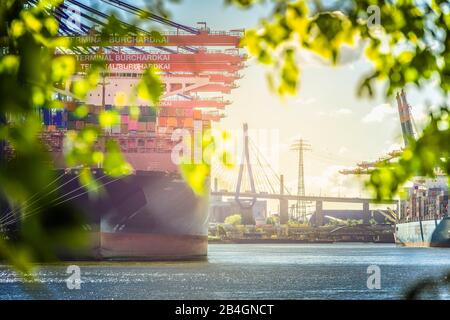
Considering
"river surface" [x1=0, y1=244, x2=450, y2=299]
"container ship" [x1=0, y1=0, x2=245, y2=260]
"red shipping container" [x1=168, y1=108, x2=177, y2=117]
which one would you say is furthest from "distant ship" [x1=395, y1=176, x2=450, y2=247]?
"red shipping container" [x1=168, y1=108, x2=177, y2=117]

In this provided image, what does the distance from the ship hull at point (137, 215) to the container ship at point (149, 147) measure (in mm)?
50

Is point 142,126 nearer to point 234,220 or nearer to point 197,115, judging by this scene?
point 197,115

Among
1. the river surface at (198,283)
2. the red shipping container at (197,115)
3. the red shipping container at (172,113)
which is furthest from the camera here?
the red shipping container at (197,115)

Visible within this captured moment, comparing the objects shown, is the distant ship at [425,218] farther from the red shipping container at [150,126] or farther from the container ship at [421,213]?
the red shipping container at [150,126]

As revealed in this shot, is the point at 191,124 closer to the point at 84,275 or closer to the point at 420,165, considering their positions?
the point at 84,275

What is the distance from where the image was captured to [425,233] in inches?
4481

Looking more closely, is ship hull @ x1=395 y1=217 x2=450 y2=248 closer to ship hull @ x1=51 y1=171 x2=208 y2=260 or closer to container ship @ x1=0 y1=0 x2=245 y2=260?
container ship @ x1=0 y1=0 x2=245 y2=260

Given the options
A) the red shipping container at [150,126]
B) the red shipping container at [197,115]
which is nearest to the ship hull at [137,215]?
the red shipping container at [150,126]

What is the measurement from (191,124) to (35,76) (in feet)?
153

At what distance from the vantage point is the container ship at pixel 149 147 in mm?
42700

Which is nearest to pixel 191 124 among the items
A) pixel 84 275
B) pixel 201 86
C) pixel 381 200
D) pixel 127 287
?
pixel 201 86

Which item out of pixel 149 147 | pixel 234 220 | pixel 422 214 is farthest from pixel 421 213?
pixel 149 147

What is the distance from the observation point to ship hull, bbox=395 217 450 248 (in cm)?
10688

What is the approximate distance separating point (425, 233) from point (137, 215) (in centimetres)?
7755
